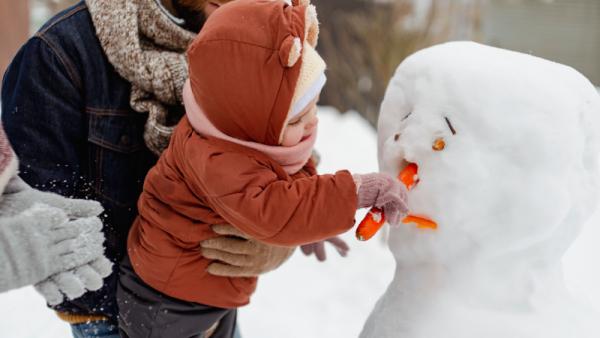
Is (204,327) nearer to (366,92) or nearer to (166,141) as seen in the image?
(166,141)

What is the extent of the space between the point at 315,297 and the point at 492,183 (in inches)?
99.0

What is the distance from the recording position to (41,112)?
1.51m

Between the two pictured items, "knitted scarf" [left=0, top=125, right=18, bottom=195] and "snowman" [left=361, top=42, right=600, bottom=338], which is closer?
"knitted scarf" [left=0, top=125, right=18, bottom=195]

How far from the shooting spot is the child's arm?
1.30m

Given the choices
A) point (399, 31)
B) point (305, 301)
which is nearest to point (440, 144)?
point (305, 301)

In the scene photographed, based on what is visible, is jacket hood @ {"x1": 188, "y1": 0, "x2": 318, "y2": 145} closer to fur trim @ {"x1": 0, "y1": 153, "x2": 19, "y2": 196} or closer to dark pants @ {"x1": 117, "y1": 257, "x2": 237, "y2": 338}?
fur trim @ {"x1": 0, "y1": 153, "x2": 19, "y2": 196}

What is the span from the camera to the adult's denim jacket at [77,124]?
1506 millimetres

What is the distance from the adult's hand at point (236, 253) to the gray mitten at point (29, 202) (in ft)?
1.16

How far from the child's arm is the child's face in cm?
10

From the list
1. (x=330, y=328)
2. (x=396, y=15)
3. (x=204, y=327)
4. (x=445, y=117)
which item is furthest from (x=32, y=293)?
(x=396, y=15)

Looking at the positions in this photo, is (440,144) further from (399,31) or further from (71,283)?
(399,31)

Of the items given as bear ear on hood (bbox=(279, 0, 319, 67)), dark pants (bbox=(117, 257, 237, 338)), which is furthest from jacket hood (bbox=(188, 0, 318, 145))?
dark pants (bbox=(117, 257, 237, 338))

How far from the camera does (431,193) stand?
1.39 metres

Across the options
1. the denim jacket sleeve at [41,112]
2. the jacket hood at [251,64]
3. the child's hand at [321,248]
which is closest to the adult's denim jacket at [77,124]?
the denim jacket sleeve at [41,112]
